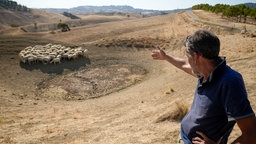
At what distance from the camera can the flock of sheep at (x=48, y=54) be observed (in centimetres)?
2219

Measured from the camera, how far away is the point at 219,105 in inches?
122

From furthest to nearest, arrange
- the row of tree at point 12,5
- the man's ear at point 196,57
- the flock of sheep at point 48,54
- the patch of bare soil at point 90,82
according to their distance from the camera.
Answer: the row of tree at point 12,5 < the flock of sheep at point 48,54 < the patch of bare soil at point 90,82 < the man's ear at point 196,57

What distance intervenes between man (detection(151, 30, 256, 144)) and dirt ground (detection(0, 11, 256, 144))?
4.89 m

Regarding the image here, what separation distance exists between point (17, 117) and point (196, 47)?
10.8 meters

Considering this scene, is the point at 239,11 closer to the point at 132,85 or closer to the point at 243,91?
the point at 132,85

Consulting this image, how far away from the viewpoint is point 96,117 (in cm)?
1209

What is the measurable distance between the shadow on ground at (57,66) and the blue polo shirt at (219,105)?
19192 millimetres

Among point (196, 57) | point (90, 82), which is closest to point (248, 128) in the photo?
point (196, 57)

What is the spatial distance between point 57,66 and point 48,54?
1.61 m

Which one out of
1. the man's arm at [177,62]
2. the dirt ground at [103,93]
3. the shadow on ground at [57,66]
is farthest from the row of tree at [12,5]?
the man's arm at [177,62]

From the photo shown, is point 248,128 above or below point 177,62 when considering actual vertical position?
below

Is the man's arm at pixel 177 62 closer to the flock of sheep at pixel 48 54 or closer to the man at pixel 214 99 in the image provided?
the man at pixel 214 99

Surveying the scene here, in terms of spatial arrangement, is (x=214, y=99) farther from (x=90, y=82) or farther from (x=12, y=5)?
(x=12, y=5)

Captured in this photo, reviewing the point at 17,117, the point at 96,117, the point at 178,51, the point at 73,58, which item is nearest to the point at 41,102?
the point at 17,117
